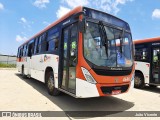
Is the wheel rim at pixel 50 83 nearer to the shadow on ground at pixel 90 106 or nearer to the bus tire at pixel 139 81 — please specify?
the shadow on ground at pixel 90 106

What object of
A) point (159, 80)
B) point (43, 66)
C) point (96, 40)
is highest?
point (96, 40)

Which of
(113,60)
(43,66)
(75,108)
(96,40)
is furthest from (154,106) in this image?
(43,66)

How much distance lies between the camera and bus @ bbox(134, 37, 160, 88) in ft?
32.6

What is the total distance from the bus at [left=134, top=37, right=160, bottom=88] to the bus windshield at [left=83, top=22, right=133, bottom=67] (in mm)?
4087

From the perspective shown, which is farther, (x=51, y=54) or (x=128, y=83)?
(x=51, y=54)

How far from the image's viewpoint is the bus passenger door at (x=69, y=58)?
5898 millimetres

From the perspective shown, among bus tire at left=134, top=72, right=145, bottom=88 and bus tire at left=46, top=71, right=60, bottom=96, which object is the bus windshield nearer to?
bus tire at left=46, top=71, right=60, bottom=96

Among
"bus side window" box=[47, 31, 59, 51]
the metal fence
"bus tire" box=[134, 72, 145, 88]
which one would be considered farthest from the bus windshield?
the metal fence

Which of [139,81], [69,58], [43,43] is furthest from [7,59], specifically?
[69,58]

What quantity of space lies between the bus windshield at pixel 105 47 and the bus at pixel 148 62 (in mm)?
4087

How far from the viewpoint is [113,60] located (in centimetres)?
602

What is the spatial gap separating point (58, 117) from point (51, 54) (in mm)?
3354

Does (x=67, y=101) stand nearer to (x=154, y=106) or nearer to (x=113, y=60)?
(x=113, y=60)

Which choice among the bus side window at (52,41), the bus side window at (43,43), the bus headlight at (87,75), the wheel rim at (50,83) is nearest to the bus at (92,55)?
the bus headlight at (87,75)
